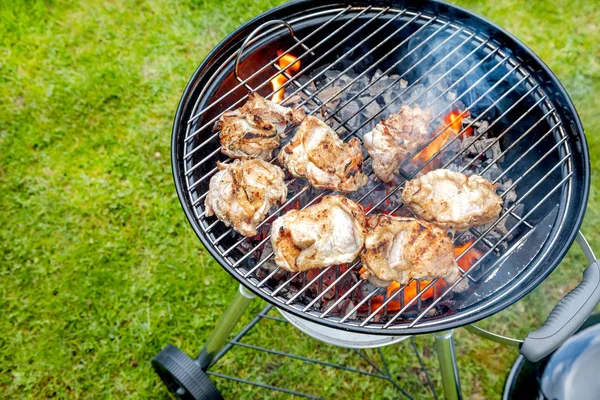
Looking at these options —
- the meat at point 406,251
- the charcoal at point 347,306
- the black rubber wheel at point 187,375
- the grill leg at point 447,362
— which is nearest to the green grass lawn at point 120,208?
the black rubber wheel at point 187,375

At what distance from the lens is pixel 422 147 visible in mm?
2451

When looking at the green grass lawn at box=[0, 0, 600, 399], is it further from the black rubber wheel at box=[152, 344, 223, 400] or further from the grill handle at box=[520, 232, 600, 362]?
the grill handle at box=[520, 232, 600, 362]

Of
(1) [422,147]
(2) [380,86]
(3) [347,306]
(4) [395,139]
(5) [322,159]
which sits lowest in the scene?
(3) [347,306]

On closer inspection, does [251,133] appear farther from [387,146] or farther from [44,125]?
[44,125]

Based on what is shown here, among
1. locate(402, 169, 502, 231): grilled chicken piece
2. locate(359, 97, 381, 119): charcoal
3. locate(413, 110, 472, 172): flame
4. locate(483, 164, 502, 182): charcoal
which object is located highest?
locate(359, 97, 381, 119): charcoal

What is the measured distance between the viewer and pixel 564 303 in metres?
1.98

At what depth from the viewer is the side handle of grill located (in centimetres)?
190

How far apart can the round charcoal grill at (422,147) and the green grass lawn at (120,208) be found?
1.59 metres

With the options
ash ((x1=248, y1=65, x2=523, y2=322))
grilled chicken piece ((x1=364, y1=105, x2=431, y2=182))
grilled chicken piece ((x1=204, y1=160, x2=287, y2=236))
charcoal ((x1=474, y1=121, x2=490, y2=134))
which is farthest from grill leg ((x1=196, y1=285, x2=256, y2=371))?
charcoal ((x1=474, y1=121, x2=490, y2=134))

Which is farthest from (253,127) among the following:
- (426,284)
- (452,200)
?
(426,284)

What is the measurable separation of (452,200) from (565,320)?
0.68 metres

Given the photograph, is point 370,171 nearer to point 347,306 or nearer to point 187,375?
point 347,306

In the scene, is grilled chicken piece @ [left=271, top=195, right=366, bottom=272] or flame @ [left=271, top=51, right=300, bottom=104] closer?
grilled chicken piece @ [left=271, top=195, right=366, bottom=272]

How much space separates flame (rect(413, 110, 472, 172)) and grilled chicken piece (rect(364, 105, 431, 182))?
0.50 feet
